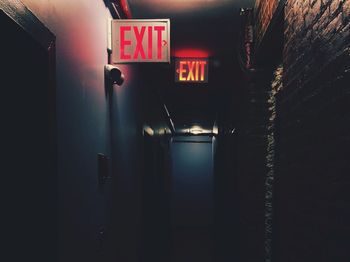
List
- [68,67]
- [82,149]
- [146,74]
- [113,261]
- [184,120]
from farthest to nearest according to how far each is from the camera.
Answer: [184,120]
[146,74]
[113,261]
[82,149]
[68,67]

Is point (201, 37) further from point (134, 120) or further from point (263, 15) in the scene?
point (263, 15)

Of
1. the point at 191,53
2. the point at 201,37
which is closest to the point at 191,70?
the point at 191,53

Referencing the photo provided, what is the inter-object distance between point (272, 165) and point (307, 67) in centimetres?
206

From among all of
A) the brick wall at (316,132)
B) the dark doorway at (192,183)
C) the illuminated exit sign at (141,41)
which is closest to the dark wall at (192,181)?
the dark doorway at (192,183)

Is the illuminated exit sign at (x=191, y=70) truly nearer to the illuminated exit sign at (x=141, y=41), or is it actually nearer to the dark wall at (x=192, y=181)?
the illuminated exit sign at (x=141, y=41)

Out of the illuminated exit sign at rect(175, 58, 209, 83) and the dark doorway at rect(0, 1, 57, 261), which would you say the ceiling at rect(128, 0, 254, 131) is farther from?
the dark doorway at rect(0, 1, 57, 261)

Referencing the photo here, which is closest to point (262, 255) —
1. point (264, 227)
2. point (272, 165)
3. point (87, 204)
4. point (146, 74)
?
point (264, 227)

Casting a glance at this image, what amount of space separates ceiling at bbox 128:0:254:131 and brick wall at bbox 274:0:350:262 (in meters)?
2.11

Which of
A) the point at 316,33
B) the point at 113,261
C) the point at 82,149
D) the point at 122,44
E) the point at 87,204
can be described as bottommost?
the point at 113,261

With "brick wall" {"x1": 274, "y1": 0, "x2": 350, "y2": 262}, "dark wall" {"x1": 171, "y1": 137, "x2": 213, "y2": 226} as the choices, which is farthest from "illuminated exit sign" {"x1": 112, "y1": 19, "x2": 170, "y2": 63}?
"dark wall" {"x1": 171, "y1": 137, "x2": 213, "y2": 226}

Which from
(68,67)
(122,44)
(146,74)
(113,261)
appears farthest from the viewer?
(146,74)

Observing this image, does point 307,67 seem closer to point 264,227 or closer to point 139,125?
point 264,227

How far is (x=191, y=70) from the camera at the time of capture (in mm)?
6250

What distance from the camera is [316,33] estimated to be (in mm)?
1949
